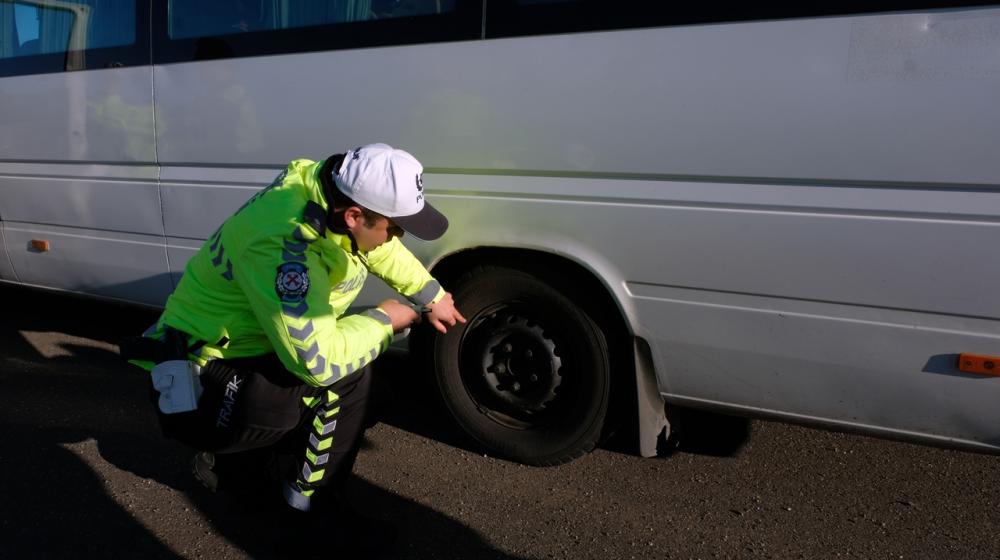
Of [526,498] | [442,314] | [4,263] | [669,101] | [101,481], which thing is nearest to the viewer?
[669,101]

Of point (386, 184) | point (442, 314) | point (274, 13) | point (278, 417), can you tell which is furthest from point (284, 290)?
point (274, 13)

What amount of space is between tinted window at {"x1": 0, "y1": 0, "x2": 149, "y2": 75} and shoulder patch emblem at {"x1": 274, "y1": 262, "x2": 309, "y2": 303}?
230 centimetres

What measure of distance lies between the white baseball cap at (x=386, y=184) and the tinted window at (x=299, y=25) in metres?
0.99

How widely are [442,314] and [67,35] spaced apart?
297cm

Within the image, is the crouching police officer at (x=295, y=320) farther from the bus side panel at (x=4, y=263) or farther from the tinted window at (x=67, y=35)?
the bus side panel at (x=4, y=263)

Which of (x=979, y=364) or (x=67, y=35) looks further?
(x=67, y=35)

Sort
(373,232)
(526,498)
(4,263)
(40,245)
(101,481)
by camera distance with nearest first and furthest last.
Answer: (373,232) → (526,498) → (101,481) → (40,245) → (4,263)

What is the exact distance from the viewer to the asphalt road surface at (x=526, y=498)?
9.01ft

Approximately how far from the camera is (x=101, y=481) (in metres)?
3.17

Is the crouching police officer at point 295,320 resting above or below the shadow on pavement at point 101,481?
above

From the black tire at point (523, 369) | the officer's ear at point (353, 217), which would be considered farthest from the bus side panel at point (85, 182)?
the officer's ear at point (353, 217)

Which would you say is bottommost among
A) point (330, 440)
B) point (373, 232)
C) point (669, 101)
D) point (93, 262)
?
point (330, 440)

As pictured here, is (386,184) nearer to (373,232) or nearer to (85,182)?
(373,232)

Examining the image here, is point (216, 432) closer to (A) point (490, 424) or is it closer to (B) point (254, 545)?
(B) point (254, 545)
